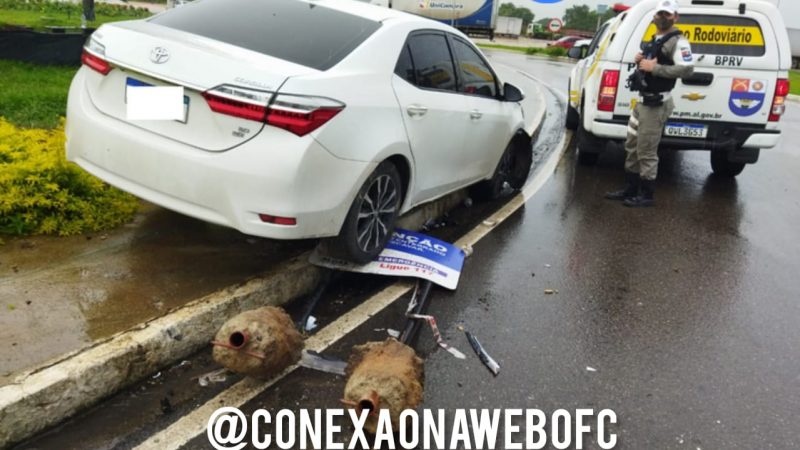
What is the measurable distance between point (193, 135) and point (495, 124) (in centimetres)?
296

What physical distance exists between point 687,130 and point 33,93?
7633 mm

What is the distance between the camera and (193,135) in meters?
3.50

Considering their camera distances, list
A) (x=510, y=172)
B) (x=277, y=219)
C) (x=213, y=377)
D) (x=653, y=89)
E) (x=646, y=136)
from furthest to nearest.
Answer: (x=510, y=172) → (x=646, y=136) → (x=653, y=89) → (x=277, y=219) → (x=213, y=377)

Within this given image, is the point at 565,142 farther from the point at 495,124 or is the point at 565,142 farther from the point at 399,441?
the point at 399,441

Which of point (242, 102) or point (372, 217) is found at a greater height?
point (242, 102)

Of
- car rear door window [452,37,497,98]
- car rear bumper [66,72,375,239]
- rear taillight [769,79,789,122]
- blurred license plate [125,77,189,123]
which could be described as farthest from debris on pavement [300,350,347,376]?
rear taillight [769,79,789,122]

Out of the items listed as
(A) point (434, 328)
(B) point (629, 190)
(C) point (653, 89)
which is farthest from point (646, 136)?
(A) point (434, 328)

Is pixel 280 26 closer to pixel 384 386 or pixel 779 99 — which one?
pixel 384 386

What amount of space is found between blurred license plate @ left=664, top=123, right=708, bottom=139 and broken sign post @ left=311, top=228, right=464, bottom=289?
374 centimetres

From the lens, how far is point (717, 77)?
716 centimetres

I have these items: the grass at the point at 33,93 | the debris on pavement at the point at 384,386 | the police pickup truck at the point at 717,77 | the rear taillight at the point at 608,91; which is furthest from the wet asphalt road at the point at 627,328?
the grass at the point at 33,93

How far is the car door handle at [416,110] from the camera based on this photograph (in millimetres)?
4230

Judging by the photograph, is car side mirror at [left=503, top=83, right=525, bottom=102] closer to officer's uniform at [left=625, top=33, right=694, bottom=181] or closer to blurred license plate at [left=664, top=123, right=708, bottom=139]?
officer's uniform at [left=625, top=33, right=694, bottom=181]

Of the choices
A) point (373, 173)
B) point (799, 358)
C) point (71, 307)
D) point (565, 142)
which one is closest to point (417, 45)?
point (373, 173)
